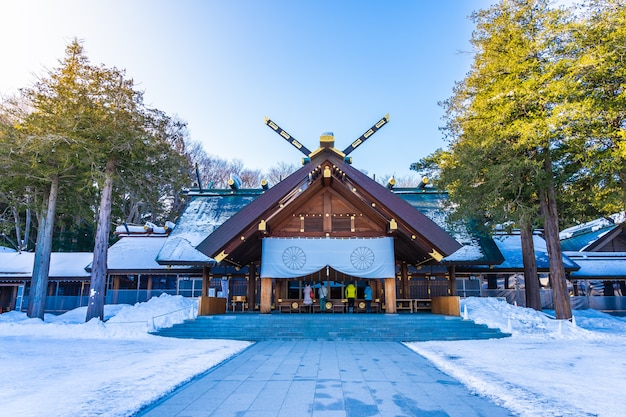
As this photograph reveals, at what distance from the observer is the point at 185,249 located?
56.7 feet

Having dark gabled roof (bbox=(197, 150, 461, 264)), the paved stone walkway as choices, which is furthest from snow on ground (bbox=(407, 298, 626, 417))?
dark gabled roof (bbox=(197, 150, 461, 264))

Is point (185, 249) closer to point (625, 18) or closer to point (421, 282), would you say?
point (421, 282)

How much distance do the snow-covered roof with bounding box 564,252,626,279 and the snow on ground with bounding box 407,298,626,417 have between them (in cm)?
787

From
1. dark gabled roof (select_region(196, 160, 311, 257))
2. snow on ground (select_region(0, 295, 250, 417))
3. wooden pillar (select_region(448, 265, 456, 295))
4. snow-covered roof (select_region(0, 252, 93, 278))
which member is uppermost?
dark gabled roof (select_region(196, 160, 311, 257))

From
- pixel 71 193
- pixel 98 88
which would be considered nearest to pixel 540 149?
pixel 98 88

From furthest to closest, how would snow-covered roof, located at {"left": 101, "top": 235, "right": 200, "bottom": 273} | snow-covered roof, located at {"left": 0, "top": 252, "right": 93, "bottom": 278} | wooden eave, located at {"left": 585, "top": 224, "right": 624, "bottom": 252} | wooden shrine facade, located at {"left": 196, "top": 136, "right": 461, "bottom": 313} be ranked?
1. wooden eave, located at {"left": 585, "top": 224, "right": 624, "bottom": 252}
2. snow-covered roof, located at {"left": 0, "top": 252, "right": 93, "bottom": 278}
3. snow-covered roof, located at {"left": 101, "top": 235, "right": 200, "bottom": 273}
4. wooden shrine facade, located at {"left": 196, "top": 136, "right": 461, "bottom": 313}

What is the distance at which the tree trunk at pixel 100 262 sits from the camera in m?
14.3

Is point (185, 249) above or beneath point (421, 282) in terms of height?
above

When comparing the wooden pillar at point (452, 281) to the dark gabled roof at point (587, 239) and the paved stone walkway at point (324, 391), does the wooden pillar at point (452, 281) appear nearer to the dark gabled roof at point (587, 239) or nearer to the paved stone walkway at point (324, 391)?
the paved stone walkway at point (324, 391)

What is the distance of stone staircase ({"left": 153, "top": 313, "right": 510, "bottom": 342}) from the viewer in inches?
423

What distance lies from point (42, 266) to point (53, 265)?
21.1 feet

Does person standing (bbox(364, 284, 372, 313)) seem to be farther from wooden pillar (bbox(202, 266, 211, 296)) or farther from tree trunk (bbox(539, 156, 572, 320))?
wooden pillar (bbox(202, 266, 211, 296))

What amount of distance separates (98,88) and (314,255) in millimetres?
11205

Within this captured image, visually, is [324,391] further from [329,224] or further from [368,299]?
[368,299]
